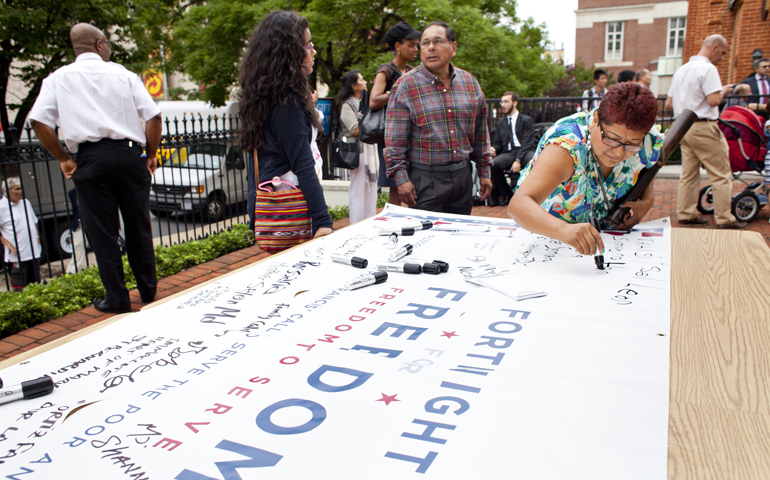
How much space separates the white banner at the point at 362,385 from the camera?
1.03 metres

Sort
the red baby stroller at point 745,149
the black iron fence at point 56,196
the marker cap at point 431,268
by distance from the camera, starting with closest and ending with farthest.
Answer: the marker cap at point 431,268, the black iron fence at point 56,196, the red baby stroller at point 745,149

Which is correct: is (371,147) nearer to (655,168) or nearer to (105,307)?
(105,307)

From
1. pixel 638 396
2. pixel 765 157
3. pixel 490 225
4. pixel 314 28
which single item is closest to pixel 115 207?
pixel 490 225

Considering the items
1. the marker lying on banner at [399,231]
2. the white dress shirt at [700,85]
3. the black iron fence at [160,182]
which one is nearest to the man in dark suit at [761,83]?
the black iron fence at [160,182]

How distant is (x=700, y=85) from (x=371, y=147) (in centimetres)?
368

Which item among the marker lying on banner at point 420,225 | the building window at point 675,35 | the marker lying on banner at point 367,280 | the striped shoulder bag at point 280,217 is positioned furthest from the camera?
the building window at point 675,35

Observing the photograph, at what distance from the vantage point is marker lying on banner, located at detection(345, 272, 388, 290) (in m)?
1.92

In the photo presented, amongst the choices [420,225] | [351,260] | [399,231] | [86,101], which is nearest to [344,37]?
[86,101]

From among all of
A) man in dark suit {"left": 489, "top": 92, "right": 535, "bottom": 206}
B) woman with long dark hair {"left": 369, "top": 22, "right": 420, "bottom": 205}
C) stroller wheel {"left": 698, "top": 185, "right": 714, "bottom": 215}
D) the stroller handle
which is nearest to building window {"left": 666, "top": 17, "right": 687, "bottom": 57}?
man in dark suit {"left": 489, "top": 92, "right": 535, "bottom": 206}

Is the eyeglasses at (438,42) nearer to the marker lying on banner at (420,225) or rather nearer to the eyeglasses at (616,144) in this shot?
the marker lying on banner at (420,225)

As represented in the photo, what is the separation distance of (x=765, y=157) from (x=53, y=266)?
30.3ft

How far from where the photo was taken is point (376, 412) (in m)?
1.17

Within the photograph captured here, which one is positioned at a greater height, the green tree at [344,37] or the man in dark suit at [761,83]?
the green tree at [344,37]

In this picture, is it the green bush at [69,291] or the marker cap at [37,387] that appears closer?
the marker cap at [37,387]
